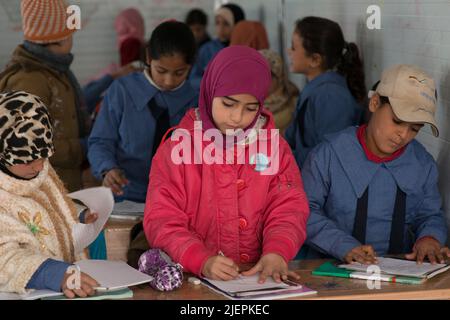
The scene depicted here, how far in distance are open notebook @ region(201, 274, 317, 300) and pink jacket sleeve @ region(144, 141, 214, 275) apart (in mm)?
100

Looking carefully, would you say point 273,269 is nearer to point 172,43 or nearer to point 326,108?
point 172,43

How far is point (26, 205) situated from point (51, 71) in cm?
179

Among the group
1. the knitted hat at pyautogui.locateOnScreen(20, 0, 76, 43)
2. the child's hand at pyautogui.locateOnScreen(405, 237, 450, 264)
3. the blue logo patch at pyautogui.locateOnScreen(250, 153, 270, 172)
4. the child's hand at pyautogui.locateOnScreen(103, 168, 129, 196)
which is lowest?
the child's hand at pyautogui.locateOnScreen(405, 237, 450, 264)

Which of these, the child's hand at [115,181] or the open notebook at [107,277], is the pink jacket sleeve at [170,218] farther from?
the child's hand at [115,181]

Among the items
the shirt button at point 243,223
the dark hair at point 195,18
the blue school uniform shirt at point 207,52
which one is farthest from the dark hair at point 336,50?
the dark hair at point 195,18

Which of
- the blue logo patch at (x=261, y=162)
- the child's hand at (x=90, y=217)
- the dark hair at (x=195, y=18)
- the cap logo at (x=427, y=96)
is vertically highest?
the dark hair at (x=195, y=18)

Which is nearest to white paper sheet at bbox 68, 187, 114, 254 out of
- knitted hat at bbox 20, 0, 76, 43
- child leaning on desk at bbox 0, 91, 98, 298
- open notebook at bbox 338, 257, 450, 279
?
child leaning on desk at bbox 0, 91, 98, 298

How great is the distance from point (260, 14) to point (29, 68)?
12.1 feet

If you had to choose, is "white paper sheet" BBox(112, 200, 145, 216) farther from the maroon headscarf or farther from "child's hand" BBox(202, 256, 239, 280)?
"child's hand" BBox(202, 256, 239, 280)

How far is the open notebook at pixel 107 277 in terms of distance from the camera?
2.28 metres

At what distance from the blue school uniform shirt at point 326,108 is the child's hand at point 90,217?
163 cm

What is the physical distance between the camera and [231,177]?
2754 millimetres

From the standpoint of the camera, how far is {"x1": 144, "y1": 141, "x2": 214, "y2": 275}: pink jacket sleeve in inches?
101

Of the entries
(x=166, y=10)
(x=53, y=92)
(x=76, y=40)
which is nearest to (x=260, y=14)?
(x=166, y=10)
